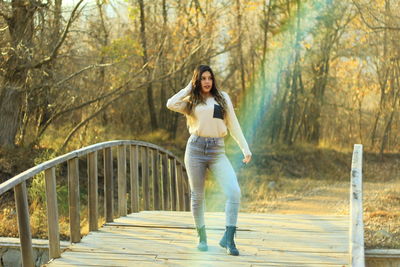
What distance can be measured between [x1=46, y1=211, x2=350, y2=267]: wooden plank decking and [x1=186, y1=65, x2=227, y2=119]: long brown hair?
3.93ft

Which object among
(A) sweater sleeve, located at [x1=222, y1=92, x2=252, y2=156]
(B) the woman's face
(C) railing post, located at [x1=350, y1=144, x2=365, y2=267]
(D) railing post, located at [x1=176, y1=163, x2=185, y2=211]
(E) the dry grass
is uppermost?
(B) the woman's face

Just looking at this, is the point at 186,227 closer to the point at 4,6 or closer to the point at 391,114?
the point at 4,6

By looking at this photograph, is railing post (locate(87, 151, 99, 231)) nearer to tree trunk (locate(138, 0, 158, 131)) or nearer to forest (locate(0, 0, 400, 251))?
forest (locate(0, 0, 400, 251))

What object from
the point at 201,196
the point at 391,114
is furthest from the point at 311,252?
the point at 391,114

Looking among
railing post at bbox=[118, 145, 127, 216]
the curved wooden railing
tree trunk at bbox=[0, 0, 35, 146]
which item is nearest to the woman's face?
the curved wooden railing

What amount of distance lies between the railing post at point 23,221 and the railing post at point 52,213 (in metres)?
0.52

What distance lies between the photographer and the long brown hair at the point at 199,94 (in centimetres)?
523

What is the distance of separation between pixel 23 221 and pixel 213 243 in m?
1.91

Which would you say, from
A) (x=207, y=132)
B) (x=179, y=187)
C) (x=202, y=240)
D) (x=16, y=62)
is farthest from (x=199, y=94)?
(x=16, y=62)

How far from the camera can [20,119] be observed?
14414 mm

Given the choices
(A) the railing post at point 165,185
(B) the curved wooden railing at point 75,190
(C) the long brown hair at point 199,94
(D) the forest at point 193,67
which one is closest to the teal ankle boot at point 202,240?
(C) the long brown hair at point 199,94

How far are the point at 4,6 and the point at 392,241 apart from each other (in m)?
8.24

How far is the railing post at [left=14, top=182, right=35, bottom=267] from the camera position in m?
4.59

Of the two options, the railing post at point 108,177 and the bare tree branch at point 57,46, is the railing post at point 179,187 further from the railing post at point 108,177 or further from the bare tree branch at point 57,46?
the railing post at point 108,177
